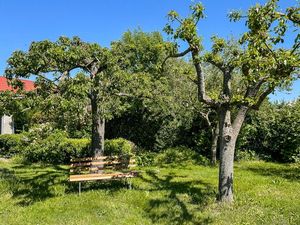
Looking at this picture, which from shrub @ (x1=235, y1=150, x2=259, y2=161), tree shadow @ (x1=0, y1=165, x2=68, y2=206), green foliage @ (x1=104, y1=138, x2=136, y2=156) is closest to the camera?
tree shadow @ (x1=0, y1=165, x2=68, y2=206)

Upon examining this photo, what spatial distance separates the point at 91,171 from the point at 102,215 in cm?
305

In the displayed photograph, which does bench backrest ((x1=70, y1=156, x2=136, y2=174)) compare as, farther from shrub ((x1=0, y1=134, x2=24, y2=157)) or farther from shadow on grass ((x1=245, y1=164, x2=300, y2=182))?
shrub ((x1=0, y1=134, x2=24, y2=157))

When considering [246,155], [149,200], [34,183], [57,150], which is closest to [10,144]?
[57,150]

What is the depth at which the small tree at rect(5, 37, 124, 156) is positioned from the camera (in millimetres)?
11031

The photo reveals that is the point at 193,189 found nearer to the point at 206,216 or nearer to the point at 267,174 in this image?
the point at 206,216

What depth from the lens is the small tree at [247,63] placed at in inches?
280

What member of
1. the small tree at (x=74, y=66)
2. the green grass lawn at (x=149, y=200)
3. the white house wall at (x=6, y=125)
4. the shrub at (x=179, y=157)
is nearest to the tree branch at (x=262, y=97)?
the green grass lawn at (x=149, y=200)

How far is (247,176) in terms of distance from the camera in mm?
13977

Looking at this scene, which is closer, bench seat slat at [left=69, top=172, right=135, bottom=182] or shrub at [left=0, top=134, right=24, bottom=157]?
bench seat slat at [left=69, top=172, right=135, bottom=182]

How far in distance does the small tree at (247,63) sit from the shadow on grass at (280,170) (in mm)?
4832

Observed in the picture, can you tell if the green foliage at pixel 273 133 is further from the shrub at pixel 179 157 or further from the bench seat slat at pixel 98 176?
the bench seat slat at pixel 98 176

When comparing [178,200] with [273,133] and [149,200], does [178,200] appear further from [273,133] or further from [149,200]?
[273,133]

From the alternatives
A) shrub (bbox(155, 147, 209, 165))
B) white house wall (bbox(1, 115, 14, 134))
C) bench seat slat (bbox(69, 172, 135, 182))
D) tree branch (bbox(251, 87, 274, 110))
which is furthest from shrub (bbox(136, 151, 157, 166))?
white house wall (bbox(1, 115, 14, 134))

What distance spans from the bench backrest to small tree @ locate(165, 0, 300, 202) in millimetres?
3771
